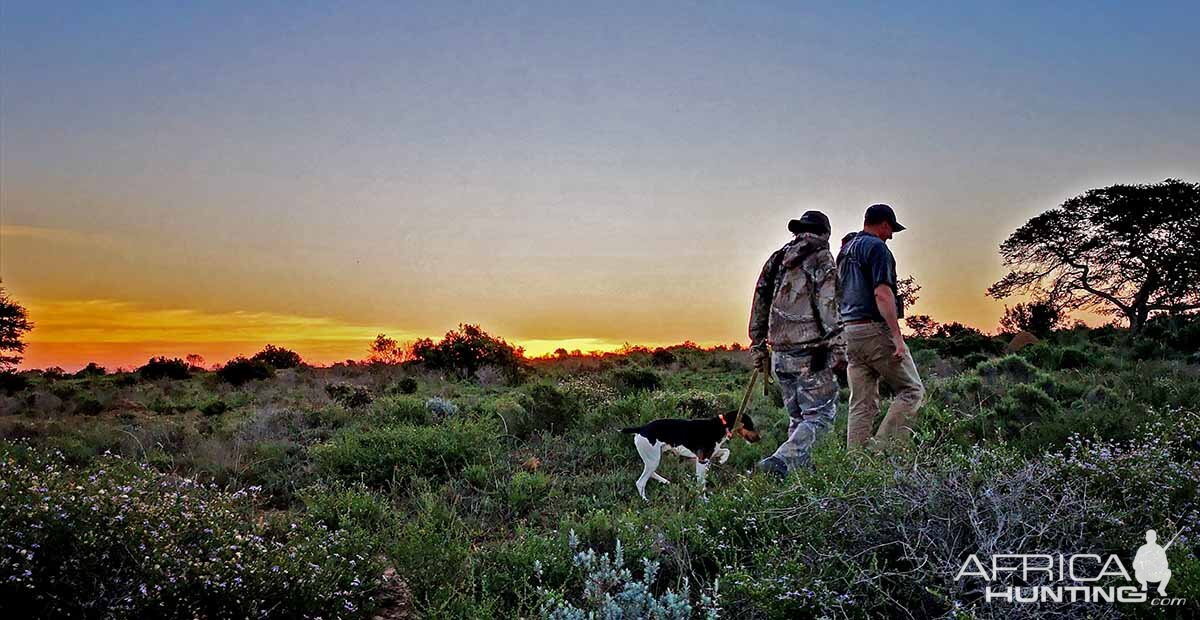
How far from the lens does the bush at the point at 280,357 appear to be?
1203 inches

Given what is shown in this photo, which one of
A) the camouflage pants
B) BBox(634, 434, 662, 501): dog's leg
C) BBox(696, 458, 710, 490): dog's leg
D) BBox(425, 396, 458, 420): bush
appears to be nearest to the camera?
BBox(696, 458, 710, 490): dog's leg

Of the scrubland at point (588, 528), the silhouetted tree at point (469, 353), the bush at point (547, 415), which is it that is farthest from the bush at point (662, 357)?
the scrubland at point (588, 528)

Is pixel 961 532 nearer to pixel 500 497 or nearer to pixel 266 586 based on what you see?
pixel 266 586

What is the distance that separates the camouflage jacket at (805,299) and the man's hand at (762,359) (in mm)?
106

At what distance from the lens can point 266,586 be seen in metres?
4.73

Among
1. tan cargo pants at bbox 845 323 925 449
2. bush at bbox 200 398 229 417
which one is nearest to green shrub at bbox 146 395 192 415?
bush at bbox 200 398 229 417

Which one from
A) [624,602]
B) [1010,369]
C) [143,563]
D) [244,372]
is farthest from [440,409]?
[244,372]

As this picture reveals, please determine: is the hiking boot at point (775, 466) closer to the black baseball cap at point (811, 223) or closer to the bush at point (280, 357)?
the black baseball cap at point (811, 223)

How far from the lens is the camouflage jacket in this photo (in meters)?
7.64

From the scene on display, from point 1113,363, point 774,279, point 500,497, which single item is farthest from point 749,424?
point 1113,363

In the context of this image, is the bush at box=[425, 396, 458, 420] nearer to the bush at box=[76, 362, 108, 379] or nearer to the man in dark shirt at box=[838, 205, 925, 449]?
the man in dark shirt at box=[838, 205, 925, 449]

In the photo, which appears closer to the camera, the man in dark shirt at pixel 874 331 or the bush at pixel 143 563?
the bush at pixel 143 563

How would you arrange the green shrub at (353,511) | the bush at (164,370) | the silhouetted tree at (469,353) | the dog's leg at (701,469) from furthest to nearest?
the bush at (164,370)
the silhouetted tree at (469,353)
the dog's leg at (701,469)
the green shrub at (353,511)

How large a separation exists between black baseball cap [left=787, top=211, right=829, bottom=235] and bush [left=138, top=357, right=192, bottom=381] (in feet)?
83.1
